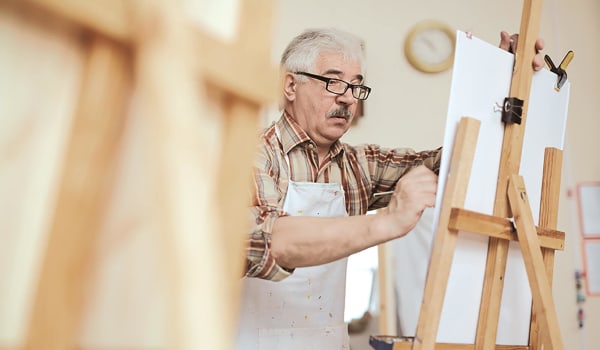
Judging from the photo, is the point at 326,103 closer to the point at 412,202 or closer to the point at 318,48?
the point at 318,48

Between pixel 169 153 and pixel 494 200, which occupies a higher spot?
pixel 494 200

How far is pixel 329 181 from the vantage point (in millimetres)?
1693

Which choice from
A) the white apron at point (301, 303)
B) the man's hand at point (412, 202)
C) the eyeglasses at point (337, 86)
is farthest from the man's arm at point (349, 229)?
the eyeglasses at point (337, 86)

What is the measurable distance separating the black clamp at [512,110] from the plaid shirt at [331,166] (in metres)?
0.31

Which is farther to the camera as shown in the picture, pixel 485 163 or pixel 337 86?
pixel 337 86

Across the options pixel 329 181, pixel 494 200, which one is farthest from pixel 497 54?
pixel 329 181

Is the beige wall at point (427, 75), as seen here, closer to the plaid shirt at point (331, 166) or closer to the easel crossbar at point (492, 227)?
the plaid shirt at point (331, 166)

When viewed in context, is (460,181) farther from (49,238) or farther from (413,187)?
(49,238)

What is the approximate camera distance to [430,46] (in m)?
2.60

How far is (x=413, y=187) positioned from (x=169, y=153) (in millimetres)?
843

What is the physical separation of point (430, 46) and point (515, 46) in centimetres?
Result: 118

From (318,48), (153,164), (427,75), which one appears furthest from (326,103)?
(153,164)

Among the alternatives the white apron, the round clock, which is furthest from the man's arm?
the round clock

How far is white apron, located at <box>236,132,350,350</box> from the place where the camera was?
1539 mm
